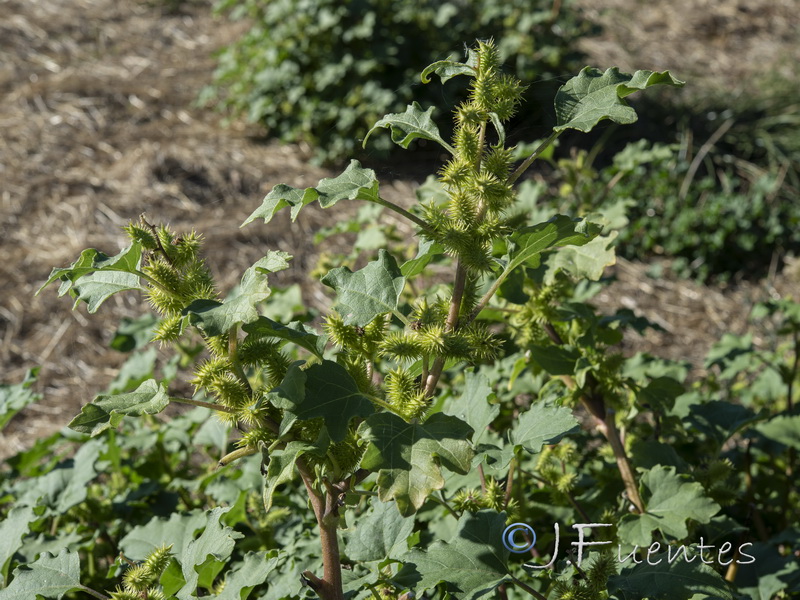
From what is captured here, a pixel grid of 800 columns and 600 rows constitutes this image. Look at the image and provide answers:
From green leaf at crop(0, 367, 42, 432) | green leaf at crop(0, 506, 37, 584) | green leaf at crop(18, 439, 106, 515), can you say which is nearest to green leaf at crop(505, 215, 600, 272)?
green leaf at crop(0, 506, 37, 584)

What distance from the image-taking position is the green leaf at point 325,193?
1.23 m

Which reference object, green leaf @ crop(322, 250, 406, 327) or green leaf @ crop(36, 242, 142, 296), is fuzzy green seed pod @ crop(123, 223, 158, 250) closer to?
green leaf @ crop(36, 242, 142, 296)

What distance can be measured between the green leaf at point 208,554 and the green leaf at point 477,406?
1.52 feet

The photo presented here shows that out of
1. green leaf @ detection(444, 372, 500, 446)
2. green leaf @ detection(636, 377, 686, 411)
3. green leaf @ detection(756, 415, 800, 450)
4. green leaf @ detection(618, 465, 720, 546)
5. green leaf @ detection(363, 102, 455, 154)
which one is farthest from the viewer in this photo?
green leaf @ detection(756, 415, 800, 450)

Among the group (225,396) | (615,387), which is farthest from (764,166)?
(225,396)

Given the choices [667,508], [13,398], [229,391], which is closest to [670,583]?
[667,508]

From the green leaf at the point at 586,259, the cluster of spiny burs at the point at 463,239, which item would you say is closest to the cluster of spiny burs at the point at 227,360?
the cluster of spiny burs at the point at 463,239

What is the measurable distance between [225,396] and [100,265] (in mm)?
280

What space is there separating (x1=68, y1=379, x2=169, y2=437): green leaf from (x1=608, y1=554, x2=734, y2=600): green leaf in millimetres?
859

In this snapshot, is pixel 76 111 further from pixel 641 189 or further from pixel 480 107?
pixel 480 107

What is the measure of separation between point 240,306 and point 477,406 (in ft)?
1.95

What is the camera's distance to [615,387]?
72.3 inches

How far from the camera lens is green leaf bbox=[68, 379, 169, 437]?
1177 millimetres

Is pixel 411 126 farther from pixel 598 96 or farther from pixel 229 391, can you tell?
pixel 229 391
